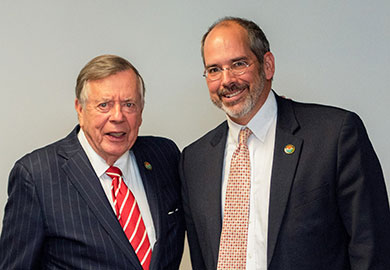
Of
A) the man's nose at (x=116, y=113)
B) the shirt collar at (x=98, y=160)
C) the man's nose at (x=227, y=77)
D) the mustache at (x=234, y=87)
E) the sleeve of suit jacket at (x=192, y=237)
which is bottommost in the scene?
the sleeve of suit jacket at (x=192, y=237)

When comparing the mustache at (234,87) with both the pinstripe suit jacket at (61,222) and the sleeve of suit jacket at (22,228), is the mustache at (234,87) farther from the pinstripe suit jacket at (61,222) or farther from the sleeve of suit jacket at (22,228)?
the sleeve of suit jacket at (22,228)

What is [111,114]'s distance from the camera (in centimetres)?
224

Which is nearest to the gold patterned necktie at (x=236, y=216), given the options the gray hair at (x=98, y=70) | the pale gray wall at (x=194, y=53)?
the gray hair at (x=98, y=70)

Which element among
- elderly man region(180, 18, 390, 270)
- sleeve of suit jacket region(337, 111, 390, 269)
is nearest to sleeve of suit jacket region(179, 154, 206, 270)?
elderly man region(180, 18, 390, 270)

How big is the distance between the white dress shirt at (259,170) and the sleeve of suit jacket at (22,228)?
74cm

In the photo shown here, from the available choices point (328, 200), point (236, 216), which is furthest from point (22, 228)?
point (328, 200)

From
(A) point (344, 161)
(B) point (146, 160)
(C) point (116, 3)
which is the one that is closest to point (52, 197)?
(B) point (146, 160)

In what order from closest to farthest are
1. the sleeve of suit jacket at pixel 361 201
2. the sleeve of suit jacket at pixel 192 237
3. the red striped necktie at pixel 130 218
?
the sleeve of suit jacket at pixel 361 201, the red striped necktie at pixel 130 218, the sleeve of suit jacket at pixel 192 237

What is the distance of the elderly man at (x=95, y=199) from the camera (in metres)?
2.16

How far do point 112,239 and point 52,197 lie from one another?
0.93ft

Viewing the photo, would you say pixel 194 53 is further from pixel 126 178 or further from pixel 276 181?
pixel 276 181

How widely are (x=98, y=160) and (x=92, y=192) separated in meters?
0.16

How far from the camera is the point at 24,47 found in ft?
9.88

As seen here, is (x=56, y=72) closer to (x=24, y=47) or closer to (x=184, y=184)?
(x=24, y=47)
